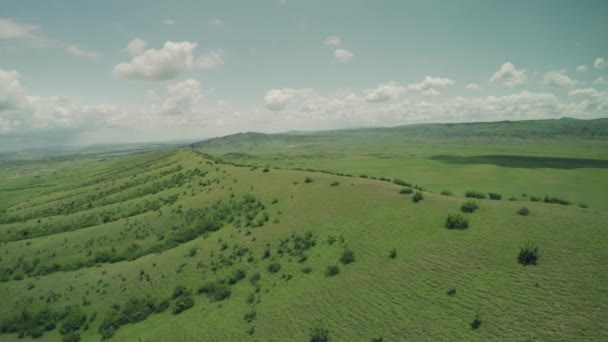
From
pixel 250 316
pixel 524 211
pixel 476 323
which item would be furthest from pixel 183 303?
pixel 524 211

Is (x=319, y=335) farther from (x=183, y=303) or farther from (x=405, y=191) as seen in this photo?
(x=405, y=191)

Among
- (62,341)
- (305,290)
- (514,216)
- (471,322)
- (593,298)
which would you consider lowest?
(62,341)

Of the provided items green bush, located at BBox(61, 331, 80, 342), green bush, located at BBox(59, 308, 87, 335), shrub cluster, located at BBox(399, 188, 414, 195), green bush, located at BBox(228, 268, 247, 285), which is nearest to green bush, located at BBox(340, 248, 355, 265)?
green bush, located at BBox(228, 268, 247, 285)

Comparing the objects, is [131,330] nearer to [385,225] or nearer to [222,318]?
[222,318]

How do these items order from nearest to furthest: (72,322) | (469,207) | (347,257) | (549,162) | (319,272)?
(319,272) < (347,257) < (469,207) < (72,322) < (549,162)

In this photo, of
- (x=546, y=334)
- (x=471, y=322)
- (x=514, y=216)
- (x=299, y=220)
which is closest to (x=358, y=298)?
(x=471, y=322)

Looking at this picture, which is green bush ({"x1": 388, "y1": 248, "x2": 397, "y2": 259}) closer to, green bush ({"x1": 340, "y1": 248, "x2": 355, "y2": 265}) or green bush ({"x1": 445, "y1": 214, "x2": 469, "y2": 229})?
green bush ({"x1": 340, "y1": 248, "x2": 355, "y2": 265})

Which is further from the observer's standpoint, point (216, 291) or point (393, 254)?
point (216, 291)
